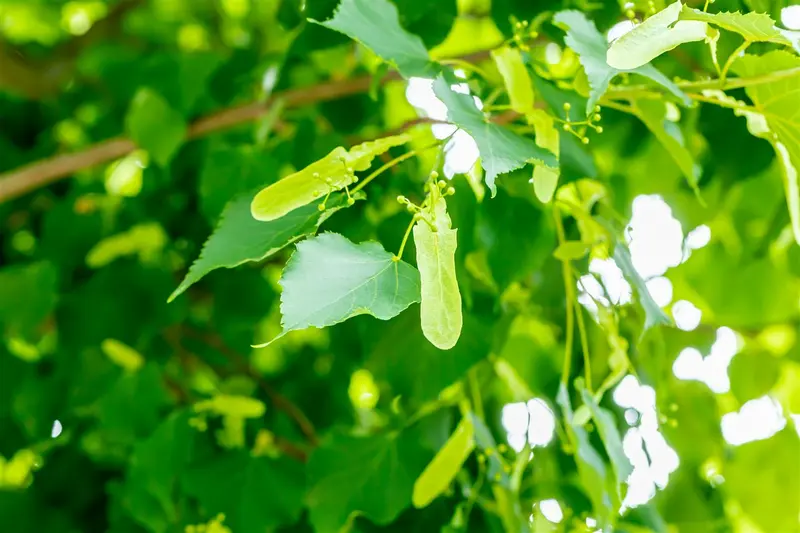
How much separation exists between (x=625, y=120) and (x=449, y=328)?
1.70 feet

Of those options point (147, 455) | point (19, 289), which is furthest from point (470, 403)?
point (19, 289)

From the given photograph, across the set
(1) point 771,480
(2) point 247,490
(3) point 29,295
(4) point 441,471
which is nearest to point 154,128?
(3) point 29,295

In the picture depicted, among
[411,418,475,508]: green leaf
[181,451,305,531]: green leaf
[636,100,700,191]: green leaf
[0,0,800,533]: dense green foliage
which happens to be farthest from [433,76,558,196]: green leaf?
[181,451,305,531]: green leaf

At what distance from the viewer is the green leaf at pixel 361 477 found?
589 mm

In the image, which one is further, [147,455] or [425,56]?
[147,455]

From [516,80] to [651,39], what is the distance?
115 mm

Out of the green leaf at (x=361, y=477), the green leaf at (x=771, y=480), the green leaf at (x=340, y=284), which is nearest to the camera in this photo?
the green leaf at (x=340, y=284)

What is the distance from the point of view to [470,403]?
0.65 meters

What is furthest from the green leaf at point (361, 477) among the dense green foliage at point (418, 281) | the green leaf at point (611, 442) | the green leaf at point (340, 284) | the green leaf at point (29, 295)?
the green leaf at point (29, 295)

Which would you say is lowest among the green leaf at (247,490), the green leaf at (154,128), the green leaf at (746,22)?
the green leaf at (247,490)

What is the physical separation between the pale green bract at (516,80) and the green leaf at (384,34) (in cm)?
4

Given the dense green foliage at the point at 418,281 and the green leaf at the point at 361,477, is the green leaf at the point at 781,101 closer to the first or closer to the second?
the dense green foliage at the point at 418,281

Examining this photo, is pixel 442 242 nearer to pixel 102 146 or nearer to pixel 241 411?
pixel 241 411

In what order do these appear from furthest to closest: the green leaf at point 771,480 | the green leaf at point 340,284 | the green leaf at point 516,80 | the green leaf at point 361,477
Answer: the green leaf at point 771,480 < the green leaf at point 361,477 < the green leaf at point 516,80 < the green leaf at point 340,284
